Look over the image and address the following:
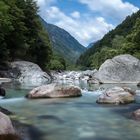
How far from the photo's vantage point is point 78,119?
16.2 m

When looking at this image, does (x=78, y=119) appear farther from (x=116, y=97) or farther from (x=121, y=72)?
(x=121, y=72)

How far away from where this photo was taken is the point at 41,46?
72188mm

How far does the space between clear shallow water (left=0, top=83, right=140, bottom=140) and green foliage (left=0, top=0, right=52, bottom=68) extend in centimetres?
3290

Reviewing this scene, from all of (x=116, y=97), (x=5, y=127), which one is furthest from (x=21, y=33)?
(x=5, y=127)

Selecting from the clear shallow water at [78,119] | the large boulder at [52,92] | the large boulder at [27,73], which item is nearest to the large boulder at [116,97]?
the clear shallow water at [78,119]

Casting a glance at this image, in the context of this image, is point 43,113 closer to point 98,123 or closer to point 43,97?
point 98,123

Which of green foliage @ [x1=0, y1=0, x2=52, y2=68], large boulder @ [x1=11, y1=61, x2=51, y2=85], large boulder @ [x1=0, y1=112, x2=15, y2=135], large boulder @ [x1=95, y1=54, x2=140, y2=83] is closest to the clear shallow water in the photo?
large boulder @ [x1=0, y1=112, x2=15, y2=135]

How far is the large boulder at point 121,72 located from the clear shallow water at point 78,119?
91.1 ft

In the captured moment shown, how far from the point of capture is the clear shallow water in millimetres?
13013

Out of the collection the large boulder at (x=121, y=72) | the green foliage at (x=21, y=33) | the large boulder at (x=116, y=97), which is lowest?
the large boulder at (x=116, y=97)

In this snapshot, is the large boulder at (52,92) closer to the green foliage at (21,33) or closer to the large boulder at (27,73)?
the large boulder at (27,73)

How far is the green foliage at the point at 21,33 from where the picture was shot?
2126 inches

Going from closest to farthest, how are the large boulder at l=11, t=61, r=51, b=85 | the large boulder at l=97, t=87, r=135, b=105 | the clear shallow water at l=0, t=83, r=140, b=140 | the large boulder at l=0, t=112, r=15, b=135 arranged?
the large boulder at l=0, t=112, r=15, b=135 → the clear shallow water at l=0, t=83, r=140, b=140 → the large boulder at l=97, t=87, r=135, b=105 → the large boulder at l=11, t=61, r=51, b=85

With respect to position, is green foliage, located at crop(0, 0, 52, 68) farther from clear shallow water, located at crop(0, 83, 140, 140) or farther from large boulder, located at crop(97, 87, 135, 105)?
clear shallow water, located at crop(0, 83, 140, 140)
